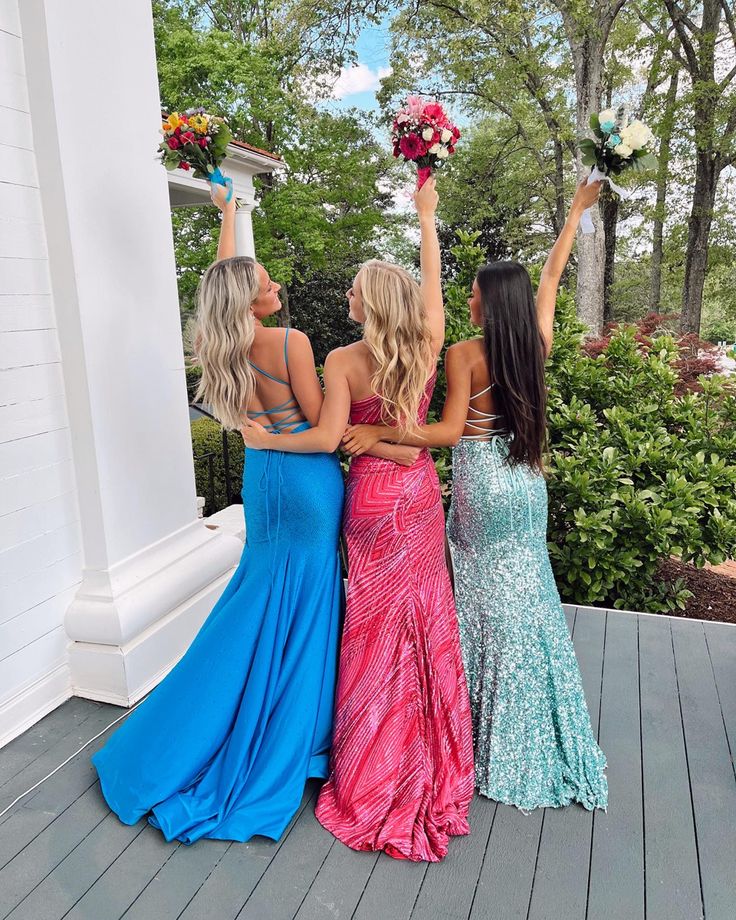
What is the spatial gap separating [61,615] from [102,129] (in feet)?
6.78

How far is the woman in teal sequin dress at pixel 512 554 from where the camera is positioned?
7.88 ft

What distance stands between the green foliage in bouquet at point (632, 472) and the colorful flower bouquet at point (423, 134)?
6.81 ft

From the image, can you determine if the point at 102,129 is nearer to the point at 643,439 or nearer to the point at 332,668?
the point at 332,668

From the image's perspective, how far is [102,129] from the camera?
298 cm

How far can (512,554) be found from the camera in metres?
2.56

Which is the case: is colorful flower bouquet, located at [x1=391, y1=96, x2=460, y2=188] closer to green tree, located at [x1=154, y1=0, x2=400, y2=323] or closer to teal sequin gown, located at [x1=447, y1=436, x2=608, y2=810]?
teal sequin gown, located at [x1=447, y1=436, x2=608, y2=810]

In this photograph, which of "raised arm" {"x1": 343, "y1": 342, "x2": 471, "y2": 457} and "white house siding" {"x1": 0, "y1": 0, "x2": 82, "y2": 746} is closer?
"raised arm" {"x1": 343, "y1": 342, "x2": 471, "y2": 457}

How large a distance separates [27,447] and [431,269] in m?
1.75

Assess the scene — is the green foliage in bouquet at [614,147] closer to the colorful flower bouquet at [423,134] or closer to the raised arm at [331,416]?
the colorful flower bouquet at [423,134]

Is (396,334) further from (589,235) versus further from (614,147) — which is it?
(589,235)

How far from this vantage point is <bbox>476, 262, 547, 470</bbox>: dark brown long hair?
7.73 ft

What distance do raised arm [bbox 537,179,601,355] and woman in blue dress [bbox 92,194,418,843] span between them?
2.23ft

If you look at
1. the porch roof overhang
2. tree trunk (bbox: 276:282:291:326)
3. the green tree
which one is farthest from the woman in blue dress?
tree trunk (bbox: 276:282:291:326)

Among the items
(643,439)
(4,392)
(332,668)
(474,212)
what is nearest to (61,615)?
(4,392)
